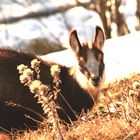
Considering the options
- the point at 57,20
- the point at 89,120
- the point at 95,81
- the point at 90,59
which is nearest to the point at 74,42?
the point at 90,59

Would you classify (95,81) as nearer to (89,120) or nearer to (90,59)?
(90,59)

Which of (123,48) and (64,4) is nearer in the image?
(123,48)

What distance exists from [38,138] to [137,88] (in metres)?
1.00

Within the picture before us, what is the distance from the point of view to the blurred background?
15.1 meters

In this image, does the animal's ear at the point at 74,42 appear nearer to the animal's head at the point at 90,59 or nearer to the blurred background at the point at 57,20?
the animal's head at the point at 90,59

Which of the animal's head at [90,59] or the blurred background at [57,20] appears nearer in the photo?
the animal's head at [90,59]

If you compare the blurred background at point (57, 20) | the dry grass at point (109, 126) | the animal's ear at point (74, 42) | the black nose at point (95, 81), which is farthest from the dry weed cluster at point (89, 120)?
the blurred background at point (57, 20)

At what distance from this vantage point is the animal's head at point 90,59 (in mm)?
7602

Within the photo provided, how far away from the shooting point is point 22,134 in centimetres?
726

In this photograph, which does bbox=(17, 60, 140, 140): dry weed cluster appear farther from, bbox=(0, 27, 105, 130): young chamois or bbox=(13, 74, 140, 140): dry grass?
bbox=(0, 27, 105, 130): young chamois

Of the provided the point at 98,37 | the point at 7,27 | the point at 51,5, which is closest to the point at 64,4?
the point at 51,5

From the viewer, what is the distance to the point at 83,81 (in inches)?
308

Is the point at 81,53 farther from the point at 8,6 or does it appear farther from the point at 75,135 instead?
the point at 8,6

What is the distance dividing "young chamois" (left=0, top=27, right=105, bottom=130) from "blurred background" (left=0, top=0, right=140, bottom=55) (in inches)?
265
